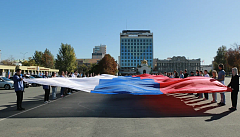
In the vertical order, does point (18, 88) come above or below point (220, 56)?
below

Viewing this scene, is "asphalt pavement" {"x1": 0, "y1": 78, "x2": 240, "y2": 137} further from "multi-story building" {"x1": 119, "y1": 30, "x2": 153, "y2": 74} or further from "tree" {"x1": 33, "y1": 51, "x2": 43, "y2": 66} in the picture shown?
"multi-story building" {"x1": 119, "y1": 30, "x2": 153, "y2": 74}

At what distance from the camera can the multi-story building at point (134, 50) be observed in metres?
166

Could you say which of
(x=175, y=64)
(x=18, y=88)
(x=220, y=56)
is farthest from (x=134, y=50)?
(x=18, y=88)

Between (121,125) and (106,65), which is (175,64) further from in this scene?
(121,125)

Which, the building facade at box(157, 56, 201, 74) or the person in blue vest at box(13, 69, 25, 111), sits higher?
the building facade at box(157, 56, 201, 74)

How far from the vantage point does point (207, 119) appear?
8141 mm

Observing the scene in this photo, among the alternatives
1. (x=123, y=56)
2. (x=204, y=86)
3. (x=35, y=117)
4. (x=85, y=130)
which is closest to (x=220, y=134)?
(x=85, y=130)

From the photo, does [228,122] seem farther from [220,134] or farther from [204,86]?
[204,86]

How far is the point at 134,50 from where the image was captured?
167 metres

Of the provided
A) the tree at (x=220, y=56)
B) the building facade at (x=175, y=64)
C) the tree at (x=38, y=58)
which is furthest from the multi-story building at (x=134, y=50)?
the tree at (x=38, y=58)

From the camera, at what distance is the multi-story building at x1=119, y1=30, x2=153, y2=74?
16588 centimetres

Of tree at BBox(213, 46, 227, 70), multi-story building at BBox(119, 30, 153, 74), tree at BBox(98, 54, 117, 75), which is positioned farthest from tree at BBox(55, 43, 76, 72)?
tree at BBox(213, 46, 227, 70)

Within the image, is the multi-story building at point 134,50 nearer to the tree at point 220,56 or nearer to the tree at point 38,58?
the tree at point 220,56

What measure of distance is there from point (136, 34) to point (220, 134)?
543 ft
